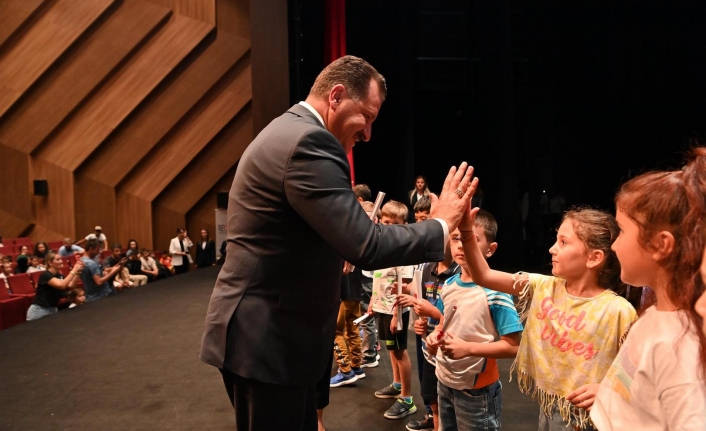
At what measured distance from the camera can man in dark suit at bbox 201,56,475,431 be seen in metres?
1.24

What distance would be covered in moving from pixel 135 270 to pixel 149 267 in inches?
16.8

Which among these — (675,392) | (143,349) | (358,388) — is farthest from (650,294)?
(143,349)

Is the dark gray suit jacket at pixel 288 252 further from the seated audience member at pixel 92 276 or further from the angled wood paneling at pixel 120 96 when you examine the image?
the angled wood paneling at pixel 120 96

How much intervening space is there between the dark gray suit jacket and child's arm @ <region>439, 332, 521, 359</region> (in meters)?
0.36

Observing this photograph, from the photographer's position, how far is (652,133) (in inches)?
309

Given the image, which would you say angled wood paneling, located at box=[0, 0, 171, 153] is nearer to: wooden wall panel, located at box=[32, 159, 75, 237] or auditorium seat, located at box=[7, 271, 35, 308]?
wooden wall panel, located at box=[32, 159, 75, 237]

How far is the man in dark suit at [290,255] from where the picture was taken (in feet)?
4.08

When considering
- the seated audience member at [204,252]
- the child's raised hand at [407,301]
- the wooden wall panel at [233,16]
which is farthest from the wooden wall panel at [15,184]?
the child's raised hand at [407,301]

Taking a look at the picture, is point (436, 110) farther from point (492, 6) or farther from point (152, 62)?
point (152, 62)

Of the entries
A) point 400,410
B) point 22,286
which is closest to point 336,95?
point 400,410

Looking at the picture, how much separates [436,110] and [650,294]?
10857mm

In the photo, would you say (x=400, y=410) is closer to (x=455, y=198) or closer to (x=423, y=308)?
(x=423, y=308)

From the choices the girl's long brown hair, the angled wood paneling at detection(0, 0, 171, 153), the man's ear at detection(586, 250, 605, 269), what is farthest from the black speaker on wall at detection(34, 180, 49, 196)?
the girl's long brown hair

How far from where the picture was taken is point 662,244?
0.91 m
